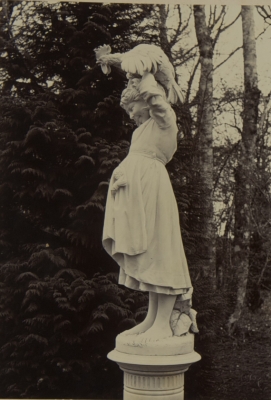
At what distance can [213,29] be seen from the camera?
35.9ft

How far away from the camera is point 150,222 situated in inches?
169

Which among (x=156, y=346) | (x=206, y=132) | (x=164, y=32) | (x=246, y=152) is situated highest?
(x=164, y=32)

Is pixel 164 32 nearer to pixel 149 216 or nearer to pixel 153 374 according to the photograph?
pixel 149 216

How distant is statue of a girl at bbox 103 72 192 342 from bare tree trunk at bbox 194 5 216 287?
4063mm

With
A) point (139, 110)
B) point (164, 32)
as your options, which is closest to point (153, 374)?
point (139, 110)

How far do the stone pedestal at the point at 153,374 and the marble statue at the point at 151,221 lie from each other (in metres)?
0.12

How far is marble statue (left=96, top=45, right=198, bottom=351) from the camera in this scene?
4266mm

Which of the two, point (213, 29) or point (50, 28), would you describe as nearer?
point (50, 28)

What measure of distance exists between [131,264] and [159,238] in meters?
0.27

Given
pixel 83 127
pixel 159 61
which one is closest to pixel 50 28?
pixel 83 127

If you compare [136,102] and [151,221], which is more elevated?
[136,102]

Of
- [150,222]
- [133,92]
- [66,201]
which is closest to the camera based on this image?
[150,222]

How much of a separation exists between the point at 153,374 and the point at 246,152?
19.7 ft

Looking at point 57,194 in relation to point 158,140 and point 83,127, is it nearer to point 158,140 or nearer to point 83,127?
point 83,127
